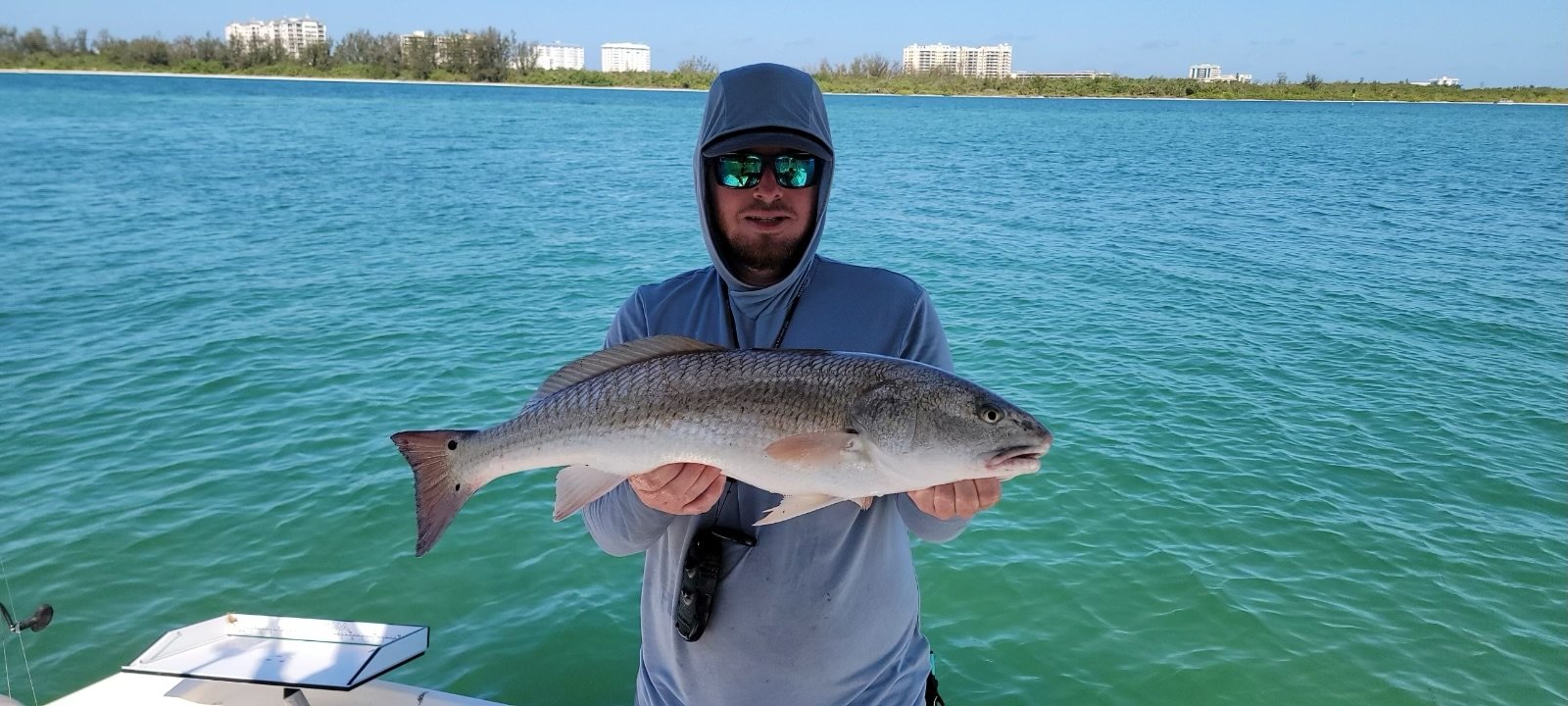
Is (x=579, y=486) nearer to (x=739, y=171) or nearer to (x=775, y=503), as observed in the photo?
(x=775, y=503)

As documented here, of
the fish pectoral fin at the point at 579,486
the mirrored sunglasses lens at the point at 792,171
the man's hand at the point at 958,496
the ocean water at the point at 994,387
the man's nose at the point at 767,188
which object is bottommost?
the ocean water at the point at 994,387

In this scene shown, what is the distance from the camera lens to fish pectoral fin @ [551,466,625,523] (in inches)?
101

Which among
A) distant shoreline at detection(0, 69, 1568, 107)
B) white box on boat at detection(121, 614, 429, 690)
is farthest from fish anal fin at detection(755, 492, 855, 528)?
distant shoreline at detection(0, 69, 1568, 107)

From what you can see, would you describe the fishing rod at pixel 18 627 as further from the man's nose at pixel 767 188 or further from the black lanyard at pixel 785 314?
the man's nose at pixel 767 188

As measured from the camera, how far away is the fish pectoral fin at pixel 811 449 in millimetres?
2293

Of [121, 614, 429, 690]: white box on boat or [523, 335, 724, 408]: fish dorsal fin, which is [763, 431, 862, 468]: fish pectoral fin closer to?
[523, 335, 724, 408]: fish dorsal fin

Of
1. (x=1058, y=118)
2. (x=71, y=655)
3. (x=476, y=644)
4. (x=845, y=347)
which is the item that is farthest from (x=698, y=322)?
(x=1058, y=118)

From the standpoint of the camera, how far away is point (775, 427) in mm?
2387

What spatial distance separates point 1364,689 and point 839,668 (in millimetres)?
5514

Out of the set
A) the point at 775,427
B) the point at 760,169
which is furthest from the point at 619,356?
the point at 760,169

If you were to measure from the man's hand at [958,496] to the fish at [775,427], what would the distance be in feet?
0.10

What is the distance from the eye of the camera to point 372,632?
15.4 ft

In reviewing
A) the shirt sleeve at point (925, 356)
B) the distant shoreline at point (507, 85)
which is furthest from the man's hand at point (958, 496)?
the distant shoreline at point (507, 85)

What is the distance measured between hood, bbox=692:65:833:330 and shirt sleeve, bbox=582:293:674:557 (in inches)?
11.9
